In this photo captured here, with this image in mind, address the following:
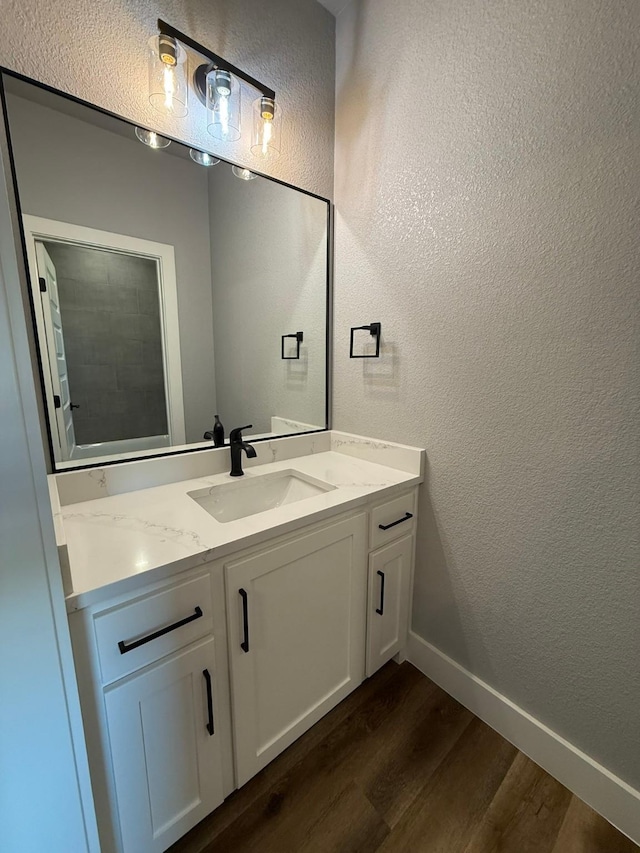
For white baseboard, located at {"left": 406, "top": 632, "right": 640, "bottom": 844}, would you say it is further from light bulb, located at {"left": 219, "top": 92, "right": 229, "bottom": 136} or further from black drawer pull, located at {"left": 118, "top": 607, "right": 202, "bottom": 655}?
light bulb, located at {"left": 219, "top": 92, "right": 229, "bottom": 136}

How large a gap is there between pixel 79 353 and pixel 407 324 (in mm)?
1143

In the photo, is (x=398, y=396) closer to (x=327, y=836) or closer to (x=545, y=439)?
A: (x=545, y=439)

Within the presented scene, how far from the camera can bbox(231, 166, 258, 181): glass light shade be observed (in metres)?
1.38

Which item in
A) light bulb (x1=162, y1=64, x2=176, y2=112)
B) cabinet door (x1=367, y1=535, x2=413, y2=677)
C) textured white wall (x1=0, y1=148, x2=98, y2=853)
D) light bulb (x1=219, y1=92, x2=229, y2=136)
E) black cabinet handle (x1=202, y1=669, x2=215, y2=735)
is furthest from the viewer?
cabinet door (x1=367, y1=535, x2=413, y2=677)

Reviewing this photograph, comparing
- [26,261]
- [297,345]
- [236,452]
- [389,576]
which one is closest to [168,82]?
[26,261]

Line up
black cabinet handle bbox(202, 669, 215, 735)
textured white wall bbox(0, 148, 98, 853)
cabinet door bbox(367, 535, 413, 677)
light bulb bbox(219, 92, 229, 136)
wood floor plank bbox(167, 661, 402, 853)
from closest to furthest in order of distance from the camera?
textured white wall bbox(0, 148, 98, 853), black cabinet handle bbox(202, 669, 215, 735), wood floor plank bbox(167, 661, 402, 853), light bulb bbox(219, 92, 229, 136), cabinet door bbox(367, 535, 413, 677)

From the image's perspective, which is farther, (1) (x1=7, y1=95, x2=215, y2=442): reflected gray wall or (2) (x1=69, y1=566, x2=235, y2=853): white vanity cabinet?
(1) (x1=7, y1=95, x2=215, y2=442): reflected gray wall

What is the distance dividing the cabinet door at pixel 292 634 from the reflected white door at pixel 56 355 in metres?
0.69

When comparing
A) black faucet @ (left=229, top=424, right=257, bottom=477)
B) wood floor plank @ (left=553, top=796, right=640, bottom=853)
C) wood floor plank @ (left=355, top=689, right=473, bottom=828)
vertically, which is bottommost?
wood floor plank @ (left=355, top=689, right=473, bottom=828)

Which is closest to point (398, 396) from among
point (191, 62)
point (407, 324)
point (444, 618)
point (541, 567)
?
point (407, 324)

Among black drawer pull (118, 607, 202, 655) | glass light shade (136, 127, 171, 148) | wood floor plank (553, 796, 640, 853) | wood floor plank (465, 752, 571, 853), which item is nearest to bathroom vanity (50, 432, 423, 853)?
black drawer pull (118, 607, 202, 655)

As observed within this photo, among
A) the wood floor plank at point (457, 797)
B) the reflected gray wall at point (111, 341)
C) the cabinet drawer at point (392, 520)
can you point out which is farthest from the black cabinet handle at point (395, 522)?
the reflected gray wall at point (111, 341)

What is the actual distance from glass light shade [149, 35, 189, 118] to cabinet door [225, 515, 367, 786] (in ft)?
4.76

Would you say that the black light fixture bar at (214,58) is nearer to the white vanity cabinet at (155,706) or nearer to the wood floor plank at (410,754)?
the white vanity cabinet at (155,706)
